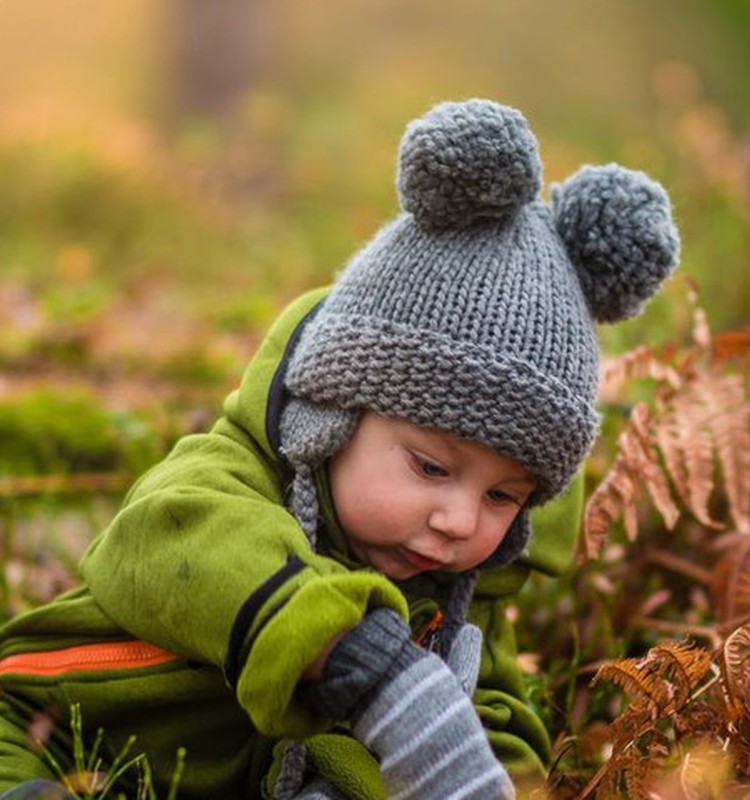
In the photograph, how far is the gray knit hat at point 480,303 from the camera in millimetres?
2361

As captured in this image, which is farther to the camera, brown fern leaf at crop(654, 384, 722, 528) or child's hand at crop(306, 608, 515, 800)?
brown fern leaf at crop(654, 384, 722, 528)

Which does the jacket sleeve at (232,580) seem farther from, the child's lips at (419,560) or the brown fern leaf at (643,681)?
the brown fern leaf at (643,681)

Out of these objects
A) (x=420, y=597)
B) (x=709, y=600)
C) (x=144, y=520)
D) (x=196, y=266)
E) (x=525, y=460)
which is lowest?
(x=196, y=266)

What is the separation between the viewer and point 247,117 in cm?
1297

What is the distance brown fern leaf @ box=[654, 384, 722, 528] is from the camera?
322cm

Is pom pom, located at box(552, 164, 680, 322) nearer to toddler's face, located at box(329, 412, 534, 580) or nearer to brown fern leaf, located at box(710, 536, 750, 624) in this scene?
toddler's face, located at box(329, 412, 534, 580)

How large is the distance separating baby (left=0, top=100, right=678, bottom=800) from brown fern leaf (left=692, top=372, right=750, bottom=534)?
0.80 m

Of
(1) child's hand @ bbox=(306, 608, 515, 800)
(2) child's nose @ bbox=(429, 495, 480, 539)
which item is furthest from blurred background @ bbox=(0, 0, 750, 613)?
(1) child's hand @ bbox=(306, 608, 515, 800)

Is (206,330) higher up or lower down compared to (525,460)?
lower down

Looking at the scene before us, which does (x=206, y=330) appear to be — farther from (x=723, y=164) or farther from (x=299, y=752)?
(x=299, y=752)

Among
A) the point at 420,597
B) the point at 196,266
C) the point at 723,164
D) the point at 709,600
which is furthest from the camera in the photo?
the point at 196,266

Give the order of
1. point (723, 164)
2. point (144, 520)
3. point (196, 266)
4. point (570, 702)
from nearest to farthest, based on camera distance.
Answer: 1. point (144, 520)
2. point (570, 702)
3. point (723, 164)
4. point (196, 266)

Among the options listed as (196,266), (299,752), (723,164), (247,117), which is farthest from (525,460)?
(247,117)

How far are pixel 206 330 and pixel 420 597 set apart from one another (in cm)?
390
